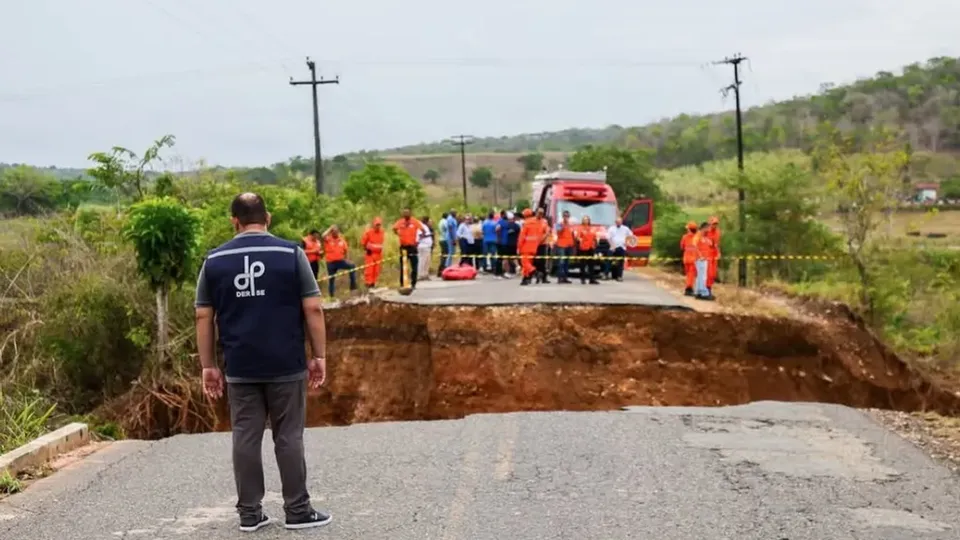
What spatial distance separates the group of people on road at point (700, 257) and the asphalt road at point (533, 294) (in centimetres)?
59

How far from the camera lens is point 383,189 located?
53594 millimetres

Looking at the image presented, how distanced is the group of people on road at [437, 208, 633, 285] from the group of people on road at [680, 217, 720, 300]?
3095mm

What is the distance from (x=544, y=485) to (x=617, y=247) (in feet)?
65.8

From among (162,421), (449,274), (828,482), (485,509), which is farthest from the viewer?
(449,274)

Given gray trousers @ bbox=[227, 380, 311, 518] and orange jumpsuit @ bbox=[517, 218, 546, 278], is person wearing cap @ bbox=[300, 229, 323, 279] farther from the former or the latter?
gray trousers @ bbox=[227, 380, 311, 518]

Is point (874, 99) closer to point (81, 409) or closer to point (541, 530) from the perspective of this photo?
point (81, 409)

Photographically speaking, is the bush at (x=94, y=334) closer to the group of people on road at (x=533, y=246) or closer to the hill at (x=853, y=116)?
the group of people on road at (x=533, y=246)

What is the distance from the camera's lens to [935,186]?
262ft

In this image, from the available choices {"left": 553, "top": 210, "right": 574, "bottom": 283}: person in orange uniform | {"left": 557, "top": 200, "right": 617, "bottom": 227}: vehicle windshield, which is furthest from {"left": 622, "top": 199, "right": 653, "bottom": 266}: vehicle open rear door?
{"left": 553, "top": 210, "right": 574, "bottom": 283}: person in orange uniform

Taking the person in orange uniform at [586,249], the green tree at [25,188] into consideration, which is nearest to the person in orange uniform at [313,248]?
the person in orange uniform at [586,249]

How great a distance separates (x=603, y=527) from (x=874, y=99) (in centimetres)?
13236

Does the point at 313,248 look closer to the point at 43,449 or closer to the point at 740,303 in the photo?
the point at 740,303

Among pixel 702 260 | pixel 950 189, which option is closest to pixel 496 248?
pixel 702 260

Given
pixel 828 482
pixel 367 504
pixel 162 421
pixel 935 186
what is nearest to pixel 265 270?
pixel 367 504
